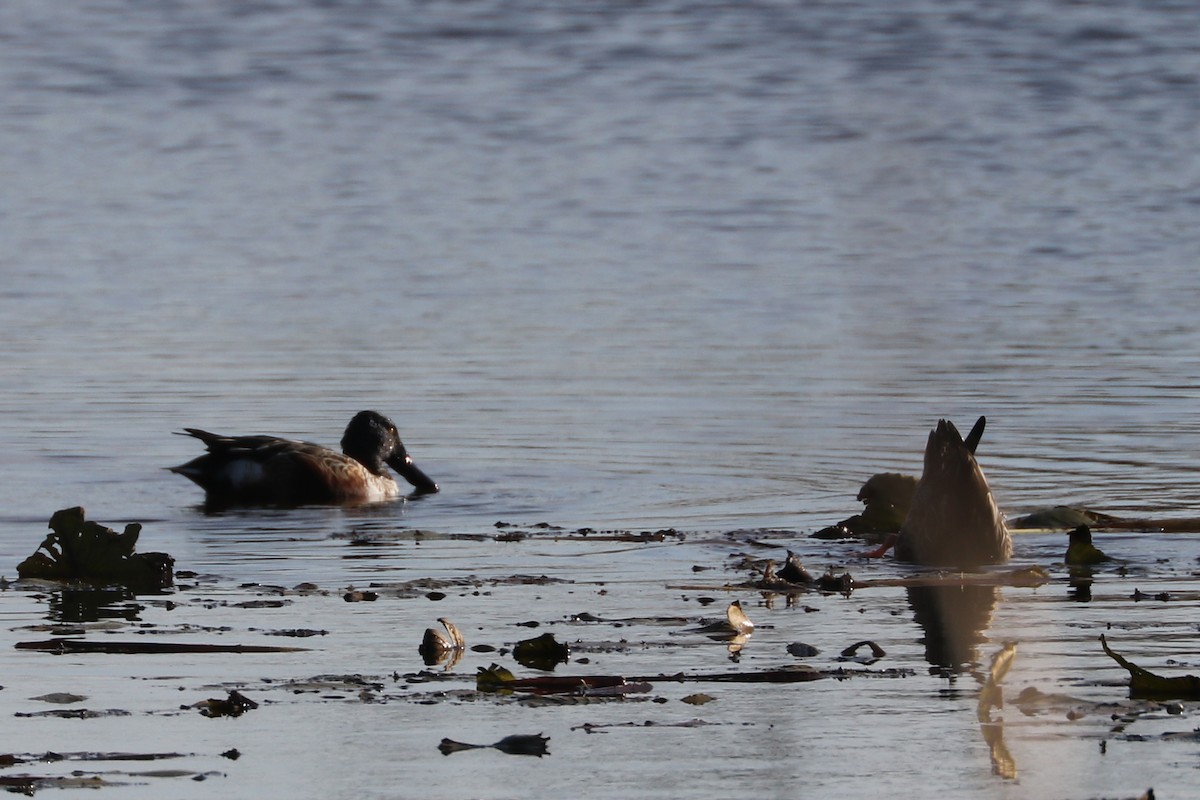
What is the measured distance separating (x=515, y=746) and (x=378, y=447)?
24.5ft

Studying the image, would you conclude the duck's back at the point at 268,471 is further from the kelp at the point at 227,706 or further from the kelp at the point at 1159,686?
the kelp at the point at 1159,686

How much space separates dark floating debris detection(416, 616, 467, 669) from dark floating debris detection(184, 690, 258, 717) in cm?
76

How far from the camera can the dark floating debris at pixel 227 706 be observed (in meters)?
6.13

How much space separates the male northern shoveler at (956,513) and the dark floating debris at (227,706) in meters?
3.41

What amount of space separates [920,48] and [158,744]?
124 ft

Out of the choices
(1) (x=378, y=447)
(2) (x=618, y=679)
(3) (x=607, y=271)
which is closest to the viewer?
(2) (x=618, y=679)

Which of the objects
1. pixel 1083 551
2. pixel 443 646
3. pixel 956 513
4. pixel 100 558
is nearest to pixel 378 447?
pixel 100 558

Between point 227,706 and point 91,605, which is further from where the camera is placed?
point 91,605

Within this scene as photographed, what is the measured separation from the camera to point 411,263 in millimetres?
21688

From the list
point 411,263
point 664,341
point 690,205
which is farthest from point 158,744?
point 690,205

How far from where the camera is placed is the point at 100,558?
8.60 m

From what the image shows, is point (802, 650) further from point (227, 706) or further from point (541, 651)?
point (227, 706)

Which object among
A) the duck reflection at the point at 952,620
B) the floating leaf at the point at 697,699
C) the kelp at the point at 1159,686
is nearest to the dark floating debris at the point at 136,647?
the floating leaf at the point at 697,699

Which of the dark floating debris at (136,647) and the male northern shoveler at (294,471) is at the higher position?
the male northern shoveler at (294,471)
